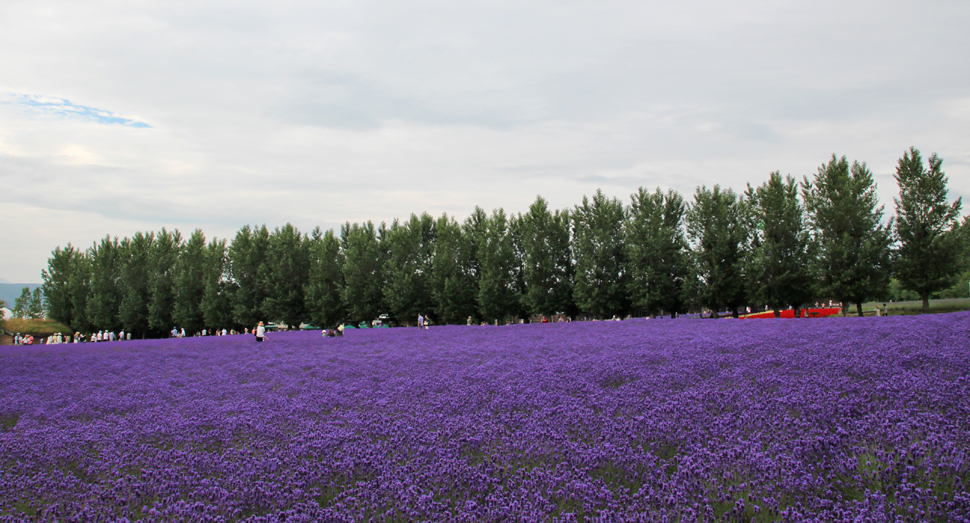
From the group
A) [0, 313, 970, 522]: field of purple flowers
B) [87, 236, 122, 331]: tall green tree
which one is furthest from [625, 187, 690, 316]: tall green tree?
[87, 236, 122, 331]: tall green tree

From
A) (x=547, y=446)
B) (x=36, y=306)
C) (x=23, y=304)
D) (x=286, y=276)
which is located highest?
(x=286, y=276)

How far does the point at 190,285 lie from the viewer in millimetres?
69250

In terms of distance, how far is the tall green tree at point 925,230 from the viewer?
39.3 m

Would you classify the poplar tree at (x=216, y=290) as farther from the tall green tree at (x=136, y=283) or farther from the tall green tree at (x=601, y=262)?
the tall green tree at (x=601, y=262)

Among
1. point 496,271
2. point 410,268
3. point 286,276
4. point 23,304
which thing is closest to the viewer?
point 496,271

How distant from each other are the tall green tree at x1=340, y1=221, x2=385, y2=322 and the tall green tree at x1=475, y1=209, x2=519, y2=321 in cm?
1250

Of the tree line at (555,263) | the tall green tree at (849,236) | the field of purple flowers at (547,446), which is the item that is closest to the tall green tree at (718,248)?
the tree line at (555,263)


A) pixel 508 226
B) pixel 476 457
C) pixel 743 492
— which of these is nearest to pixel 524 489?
pixel 476 457

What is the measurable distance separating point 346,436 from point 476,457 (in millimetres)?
1798

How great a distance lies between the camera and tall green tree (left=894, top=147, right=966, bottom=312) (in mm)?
39344

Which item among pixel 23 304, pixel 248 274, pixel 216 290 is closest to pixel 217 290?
pixel 216 290

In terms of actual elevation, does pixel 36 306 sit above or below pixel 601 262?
below

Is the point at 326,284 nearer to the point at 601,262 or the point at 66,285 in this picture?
the point at 601,262

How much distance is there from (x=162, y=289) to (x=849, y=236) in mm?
75574
